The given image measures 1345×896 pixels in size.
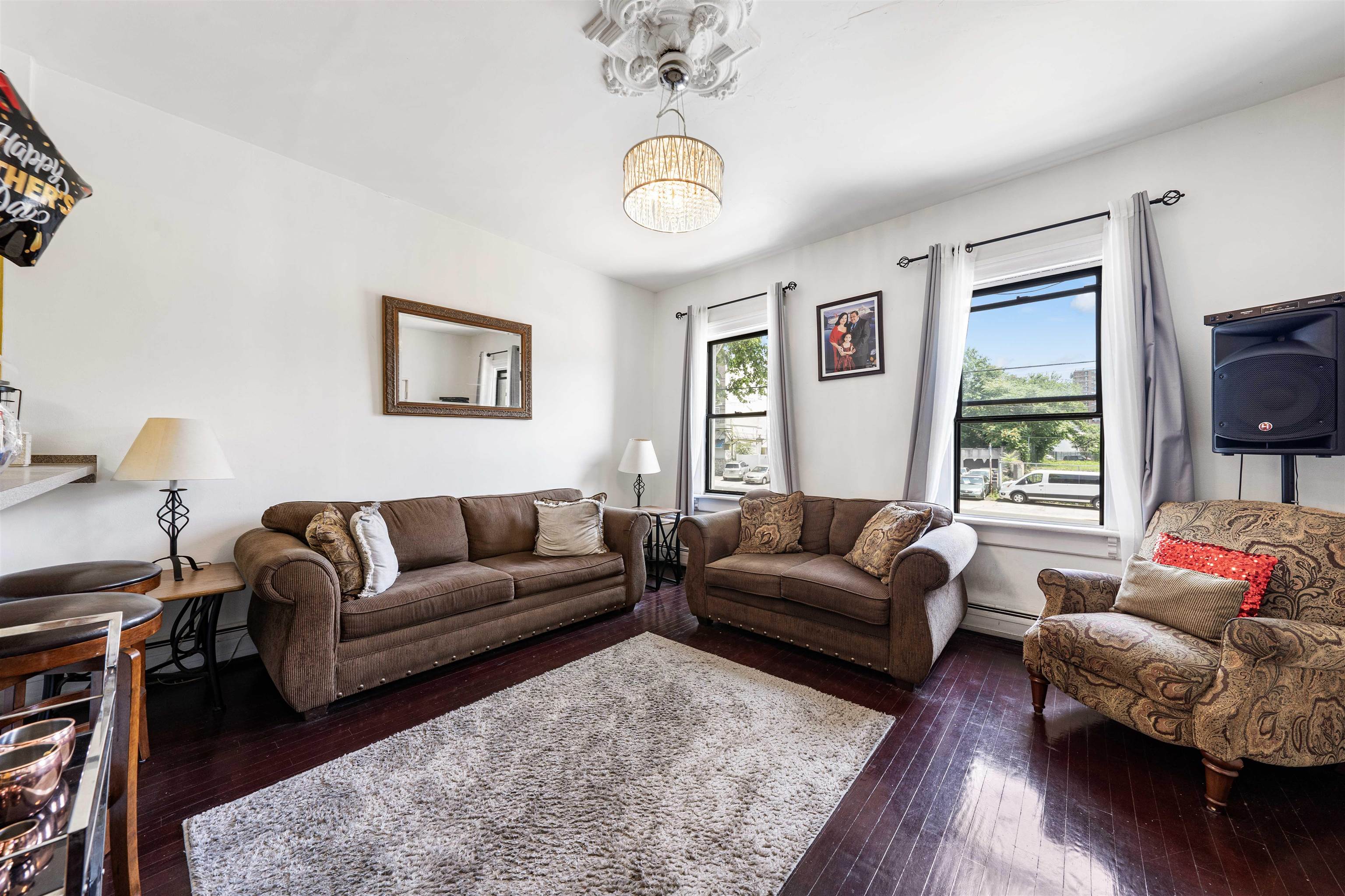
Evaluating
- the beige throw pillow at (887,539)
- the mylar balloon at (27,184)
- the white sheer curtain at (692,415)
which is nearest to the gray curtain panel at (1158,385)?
the beige throw pillow at (887,539)

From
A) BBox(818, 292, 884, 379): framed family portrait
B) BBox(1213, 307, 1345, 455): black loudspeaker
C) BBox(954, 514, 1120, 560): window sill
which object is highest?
BBox(818, 292, 884, 379): framed family portrait

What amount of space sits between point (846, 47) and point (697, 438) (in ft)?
10.4

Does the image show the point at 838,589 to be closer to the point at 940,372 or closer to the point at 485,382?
the point at 940,372

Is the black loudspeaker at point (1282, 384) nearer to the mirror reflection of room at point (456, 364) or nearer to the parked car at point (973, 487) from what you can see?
the parked car at point (973, 487)

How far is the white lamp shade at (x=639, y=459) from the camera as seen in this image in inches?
176

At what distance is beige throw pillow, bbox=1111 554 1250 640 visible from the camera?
1.93 m

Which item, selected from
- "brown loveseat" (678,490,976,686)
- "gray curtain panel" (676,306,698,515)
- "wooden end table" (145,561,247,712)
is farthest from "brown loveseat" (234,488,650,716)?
"gray curtain panel" (676,306,698,515)

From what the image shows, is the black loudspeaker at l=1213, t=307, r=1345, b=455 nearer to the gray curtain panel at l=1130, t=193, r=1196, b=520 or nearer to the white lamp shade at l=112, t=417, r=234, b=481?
the gray curtain panel at l=1130, t=193, r=1196, b=520

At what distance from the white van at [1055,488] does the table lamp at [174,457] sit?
438 centimetres

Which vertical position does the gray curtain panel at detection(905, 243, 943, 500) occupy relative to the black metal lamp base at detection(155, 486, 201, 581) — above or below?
above

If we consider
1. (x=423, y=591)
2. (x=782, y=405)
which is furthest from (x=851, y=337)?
(x=423, y=591)

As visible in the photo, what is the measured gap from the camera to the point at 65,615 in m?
1.15

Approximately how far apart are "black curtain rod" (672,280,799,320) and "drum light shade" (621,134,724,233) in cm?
214

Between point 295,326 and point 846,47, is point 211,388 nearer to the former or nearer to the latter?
point 295,326
